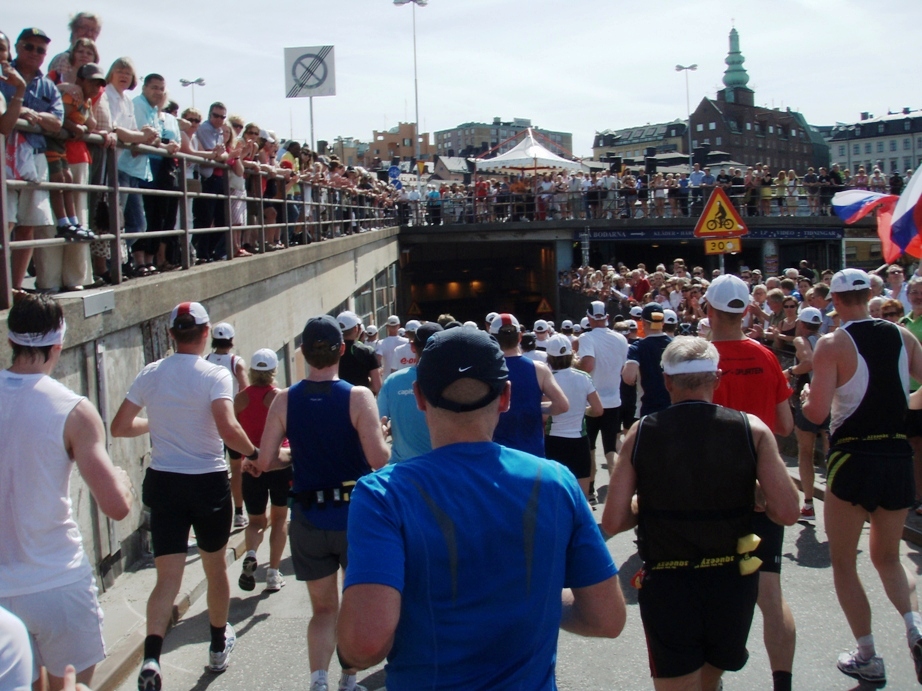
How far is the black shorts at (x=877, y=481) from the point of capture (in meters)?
4.60

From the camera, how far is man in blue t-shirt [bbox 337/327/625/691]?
205cm

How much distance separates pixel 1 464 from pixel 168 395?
1.62 metres

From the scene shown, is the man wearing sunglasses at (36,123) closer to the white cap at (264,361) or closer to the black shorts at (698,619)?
the white cap at (264,361)

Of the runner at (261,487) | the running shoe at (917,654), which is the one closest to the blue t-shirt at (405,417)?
the runner at (261,487)

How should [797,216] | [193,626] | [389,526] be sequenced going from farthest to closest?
[797,216] < [193,626] < [389,526]

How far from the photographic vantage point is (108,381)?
645 centimetres

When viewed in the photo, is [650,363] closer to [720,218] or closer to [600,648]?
[600,648]

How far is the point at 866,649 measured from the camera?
4.59 meters

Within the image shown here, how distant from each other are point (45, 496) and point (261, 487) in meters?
3.32

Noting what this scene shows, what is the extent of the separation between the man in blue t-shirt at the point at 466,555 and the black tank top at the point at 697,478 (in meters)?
1.23

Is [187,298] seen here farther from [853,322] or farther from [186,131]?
[853,322]

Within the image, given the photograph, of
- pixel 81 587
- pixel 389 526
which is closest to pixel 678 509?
pixel 389 526

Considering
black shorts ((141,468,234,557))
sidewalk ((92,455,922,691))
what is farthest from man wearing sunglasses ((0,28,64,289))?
sidewalk ((92,455,922,691))

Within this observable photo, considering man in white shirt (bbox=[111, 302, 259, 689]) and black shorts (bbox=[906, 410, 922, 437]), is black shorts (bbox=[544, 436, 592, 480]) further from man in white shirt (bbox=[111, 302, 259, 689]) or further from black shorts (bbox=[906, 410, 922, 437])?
man in white shirt (bbox=[111, 302, 259, 689])
